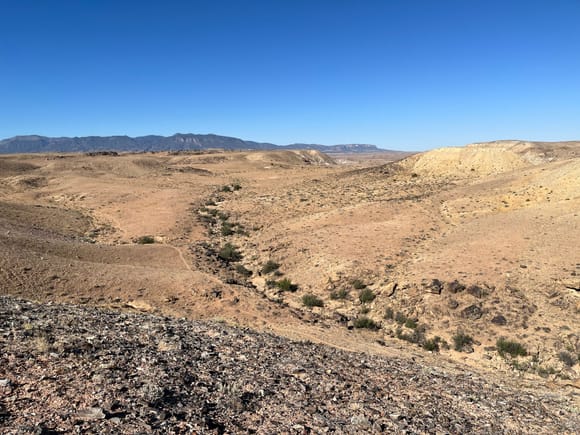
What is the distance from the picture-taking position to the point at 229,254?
24.3 metres

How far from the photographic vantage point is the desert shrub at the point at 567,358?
1248 centimetres

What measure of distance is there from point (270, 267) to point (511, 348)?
39.2 ft

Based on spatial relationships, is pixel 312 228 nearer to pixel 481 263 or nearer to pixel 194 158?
pixel 481 263

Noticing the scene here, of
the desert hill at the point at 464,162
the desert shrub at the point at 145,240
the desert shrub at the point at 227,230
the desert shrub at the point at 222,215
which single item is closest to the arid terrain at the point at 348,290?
the desert shrub at the point at 227,230

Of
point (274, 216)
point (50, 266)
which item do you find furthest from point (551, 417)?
point (274, 216)

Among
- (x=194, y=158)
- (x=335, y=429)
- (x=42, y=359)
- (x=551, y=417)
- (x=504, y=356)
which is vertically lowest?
(x=504, y=356)

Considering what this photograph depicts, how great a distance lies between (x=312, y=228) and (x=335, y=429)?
20.9 metres

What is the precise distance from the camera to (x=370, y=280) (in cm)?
1919

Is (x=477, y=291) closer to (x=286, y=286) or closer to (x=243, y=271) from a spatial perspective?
(x=286, y=286)

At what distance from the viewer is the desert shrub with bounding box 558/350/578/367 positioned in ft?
40.9

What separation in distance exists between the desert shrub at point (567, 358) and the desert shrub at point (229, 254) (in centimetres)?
1615

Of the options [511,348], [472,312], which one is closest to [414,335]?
[472,312]

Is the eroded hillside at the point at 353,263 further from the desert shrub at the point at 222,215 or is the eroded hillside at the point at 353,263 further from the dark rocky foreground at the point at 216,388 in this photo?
the dark rocky foreground at the point at 216,388

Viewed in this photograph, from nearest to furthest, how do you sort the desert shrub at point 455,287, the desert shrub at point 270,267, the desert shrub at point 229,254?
the desert shrub at point 455,287 < the desert shrub at point 270,267 < the desert shrub at point 229,254
